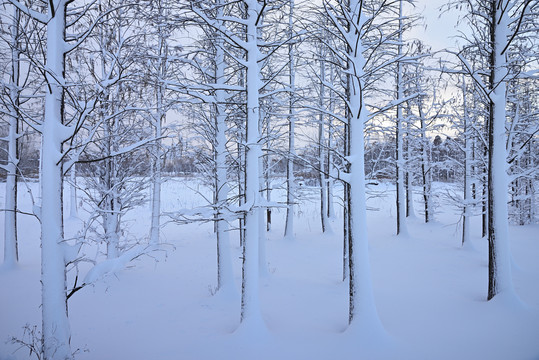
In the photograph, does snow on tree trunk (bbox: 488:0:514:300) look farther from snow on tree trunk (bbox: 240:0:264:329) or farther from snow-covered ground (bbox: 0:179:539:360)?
snow on tree trunk (bbox: 240:0:264:329)

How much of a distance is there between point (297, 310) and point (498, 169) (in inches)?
213

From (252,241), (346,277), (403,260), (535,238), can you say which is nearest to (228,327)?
(252,241)

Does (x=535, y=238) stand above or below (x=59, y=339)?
below

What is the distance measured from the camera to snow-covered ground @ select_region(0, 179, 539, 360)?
449 centimetres

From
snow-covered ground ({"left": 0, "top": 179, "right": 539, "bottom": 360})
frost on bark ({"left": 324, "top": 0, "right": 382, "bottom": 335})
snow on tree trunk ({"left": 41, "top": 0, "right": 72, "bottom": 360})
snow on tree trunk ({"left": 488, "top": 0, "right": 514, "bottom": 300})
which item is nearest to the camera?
snow on tree trunk ({"left": 41, "top": 0, "right": 72, "bottom": 360})

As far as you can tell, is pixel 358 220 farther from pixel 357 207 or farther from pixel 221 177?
pixel 221 177

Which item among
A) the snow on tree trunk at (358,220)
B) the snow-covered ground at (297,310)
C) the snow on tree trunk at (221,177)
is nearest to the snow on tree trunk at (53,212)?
the snow-covered ground at (297,310)

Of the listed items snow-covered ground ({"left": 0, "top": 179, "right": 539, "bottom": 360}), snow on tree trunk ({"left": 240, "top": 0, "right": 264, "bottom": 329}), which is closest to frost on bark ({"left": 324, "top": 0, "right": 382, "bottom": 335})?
snow-covered ground ({"left": 0, "top": 179, "right": 539, "bottom": 360})

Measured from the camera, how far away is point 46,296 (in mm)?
3105

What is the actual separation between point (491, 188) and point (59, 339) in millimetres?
8013

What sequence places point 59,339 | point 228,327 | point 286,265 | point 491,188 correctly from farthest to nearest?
point 286,265 < point 491,188 < point 228,327 < point 59,339

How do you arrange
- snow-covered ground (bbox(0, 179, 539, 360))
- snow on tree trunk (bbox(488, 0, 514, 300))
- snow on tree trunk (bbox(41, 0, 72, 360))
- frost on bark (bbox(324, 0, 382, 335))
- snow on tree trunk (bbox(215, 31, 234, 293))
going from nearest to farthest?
snow on tree trunk (bbox(41, 0, 72, 360))
snow-covered ground (bbox(0, 179, 539, 360))
frost on bark (bbox(324, 0, 382, 335))
snow on tree trunk (bbox(488, 0, 514, 300))
snow on tree trunk (bbox(215, 31, 234, 293))

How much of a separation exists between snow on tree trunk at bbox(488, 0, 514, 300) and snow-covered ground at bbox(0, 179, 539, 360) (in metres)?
0.70

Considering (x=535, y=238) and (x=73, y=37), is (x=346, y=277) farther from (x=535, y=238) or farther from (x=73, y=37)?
(x=535, y=238)
